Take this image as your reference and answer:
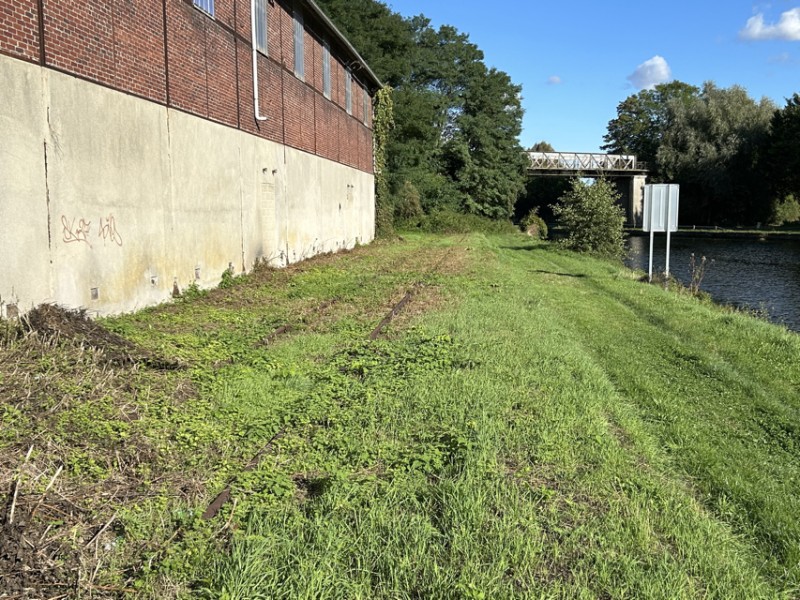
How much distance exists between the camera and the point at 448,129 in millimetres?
55625

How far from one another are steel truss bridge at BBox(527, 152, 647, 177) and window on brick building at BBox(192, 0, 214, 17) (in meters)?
60.9

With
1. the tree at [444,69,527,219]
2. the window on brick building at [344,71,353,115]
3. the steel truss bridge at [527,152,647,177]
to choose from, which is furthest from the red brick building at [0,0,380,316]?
the steel truss bridge at [527,152,647,177]

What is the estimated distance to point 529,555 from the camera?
3299mm

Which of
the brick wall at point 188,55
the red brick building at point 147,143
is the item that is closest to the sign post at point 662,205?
the red brick building at point 147,143

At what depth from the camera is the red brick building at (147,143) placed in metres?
7.64

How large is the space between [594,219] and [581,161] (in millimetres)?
50529

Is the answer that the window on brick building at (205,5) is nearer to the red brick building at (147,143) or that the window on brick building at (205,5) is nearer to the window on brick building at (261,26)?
the red brick building at (147,143)

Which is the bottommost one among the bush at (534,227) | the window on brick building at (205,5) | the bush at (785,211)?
the bush at (534,227)

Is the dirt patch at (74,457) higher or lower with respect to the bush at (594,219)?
lower

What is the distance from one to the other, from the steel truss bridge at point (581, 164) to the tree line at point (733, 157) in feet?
14.4

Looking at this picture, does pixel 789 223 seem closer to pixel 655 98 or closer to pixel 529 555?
pixel 655 98

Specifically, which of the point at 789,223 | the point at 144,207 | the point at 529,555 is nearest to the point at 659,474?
the point at 529,555

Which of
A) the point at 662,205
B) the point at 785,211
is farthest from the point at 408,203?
the point at 785,211

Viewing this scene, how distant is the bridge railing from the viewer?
72.2 meters
